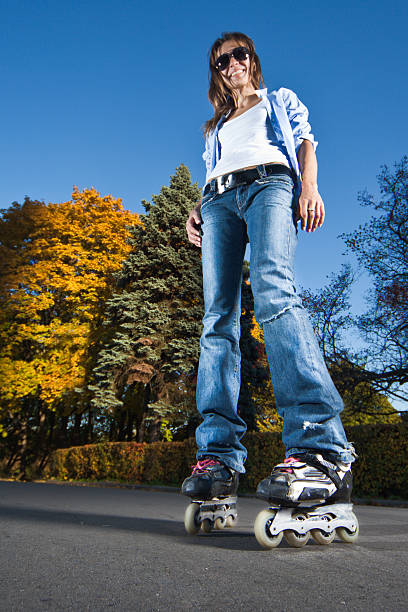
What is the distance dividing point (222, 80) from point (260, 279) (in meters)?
1.45

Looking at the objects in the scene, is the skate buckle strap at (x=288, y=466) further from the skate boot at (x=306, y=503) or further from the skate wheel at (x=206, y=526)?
the skate wheel at (x=206, y=526)

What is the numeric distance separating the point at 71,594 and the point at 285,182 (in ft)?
6.68

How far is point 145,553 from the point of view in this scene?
1.71 m

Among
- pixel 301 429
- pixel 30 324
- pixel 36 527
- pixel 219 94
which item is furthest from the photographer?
pixel 30 324

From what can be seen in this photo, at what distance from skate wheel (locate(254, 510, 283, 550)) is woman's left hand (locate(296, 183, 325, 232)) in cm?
138

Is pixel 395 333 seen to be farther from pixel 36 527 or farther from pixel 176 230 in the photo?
pixel 36 527

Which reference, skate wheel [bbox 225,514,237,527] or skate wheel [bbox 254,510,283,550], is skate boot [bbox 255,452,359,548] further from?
skate wheel [bbox 225,514,237,527]

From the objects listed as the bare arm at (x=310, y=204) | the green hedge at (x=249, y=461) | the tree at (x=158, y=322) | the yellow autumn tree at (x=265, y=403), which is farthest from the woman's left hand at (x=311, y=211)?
the yellow autumn tree at (x=265, y=403)

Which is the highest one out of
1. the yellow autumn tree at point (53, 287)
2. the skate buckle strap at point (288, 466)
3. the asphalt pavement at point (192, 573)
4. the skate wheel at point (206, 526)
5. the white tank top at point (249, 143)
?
the yellow autumn tree at point (53, 287)

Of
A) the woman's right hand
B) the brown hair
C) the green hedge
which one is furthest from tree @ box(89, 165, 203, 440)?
the brown hair

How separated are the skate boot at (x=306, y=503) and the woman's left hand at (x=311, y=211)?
1.13 metres

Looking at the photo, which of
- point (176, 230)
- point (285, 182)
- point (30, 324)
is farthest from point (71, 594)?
point (30, 324)

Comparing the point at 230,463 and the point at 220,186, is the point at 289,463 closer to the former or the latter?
the point at 230,463

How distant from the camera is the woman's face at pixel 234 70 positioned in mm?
3064
